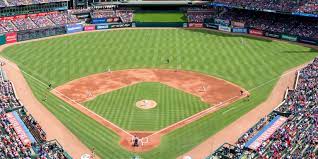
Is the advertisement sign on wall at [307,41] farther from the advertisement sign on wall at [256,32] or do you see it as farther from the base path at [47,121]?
the base path at [47,121]

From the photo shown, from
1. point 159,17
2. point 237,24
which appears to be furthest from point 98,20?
point 237,24

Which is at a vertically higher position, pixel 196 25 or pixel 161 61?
pixel 196 25

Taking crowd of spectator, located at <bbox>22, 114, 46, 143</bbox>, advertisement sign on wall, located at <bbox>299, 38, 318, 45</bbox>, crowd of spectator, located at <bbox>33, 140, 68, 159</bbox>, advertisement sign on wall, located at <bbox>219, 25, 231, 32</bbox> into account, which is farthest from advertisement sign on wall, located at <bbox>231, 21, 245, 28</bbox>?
crowd of spectator, located at <bbox>33, 140, 68, 159</bbox>

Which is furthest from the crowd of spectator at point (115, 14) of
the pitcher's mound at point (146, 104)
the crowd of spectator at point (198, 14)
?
the pitcher's mound at point (146, 104)

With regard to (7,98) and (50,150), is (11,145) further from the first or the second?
(7,98)

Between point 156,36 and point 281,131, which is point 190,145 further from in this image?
point 156,36

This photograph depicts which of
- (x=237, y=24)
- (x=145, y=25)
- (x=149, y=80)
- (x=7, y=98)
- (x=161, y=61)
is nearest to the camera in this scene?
(x=7, y=98)
